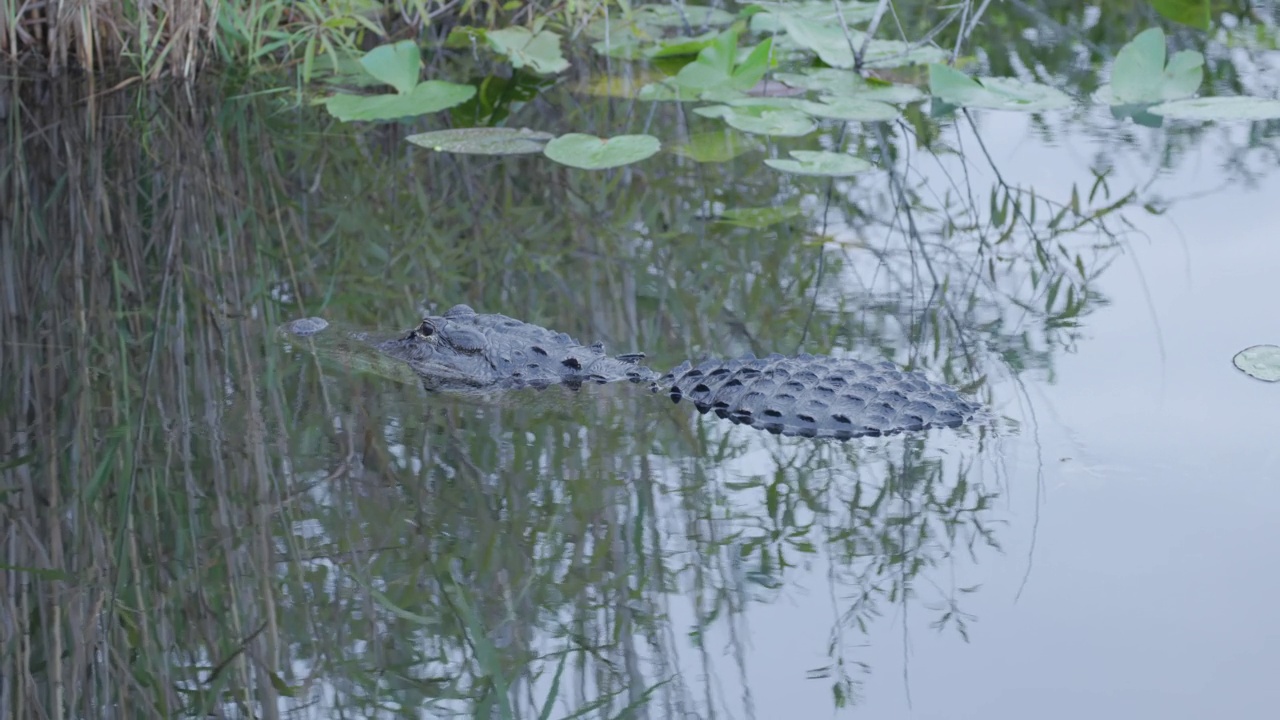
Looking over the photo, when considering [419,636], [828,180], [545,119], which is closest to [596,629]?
[419,636]

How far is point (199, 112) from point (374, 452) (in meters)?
3.26

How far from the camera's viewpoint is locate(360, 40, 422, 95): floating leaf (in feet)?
18.4

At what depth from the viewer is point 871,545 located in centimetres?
282

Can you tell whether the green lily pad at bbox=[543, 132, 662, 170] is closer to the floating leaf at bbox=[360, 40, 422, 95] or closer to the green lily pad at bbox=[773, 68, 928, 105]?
the floating leaf at bbox=[360, 40, 422, 95]

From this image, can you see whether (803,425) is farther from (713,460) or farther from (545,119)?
(545,119)

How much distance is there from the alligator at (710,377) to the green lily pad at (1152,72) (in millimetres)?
3080

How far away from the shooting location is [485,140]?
5488 mm

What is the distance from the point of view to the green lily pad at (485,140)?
5406mm

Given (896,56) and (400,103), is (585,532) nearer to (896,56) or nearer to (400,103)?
(400,103)

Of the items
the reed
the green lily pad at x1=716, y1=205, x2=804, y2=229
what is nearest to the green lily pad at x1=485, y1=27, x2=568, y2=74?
the reed

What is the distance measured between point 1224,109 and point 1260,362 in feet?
8.11

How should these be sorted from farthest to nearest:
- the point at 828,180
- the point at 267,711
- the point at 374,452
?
the point at 828,180 → the point at 374,452 → the point at 267,711

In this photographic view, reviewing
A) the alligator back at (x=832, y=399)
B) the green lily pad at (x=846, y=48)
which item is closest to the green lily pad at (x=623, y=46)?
the green lily pad at (x=846, y=48)

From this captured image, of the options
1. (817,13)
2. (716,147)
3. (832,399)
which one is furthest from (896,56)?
(832,399)
